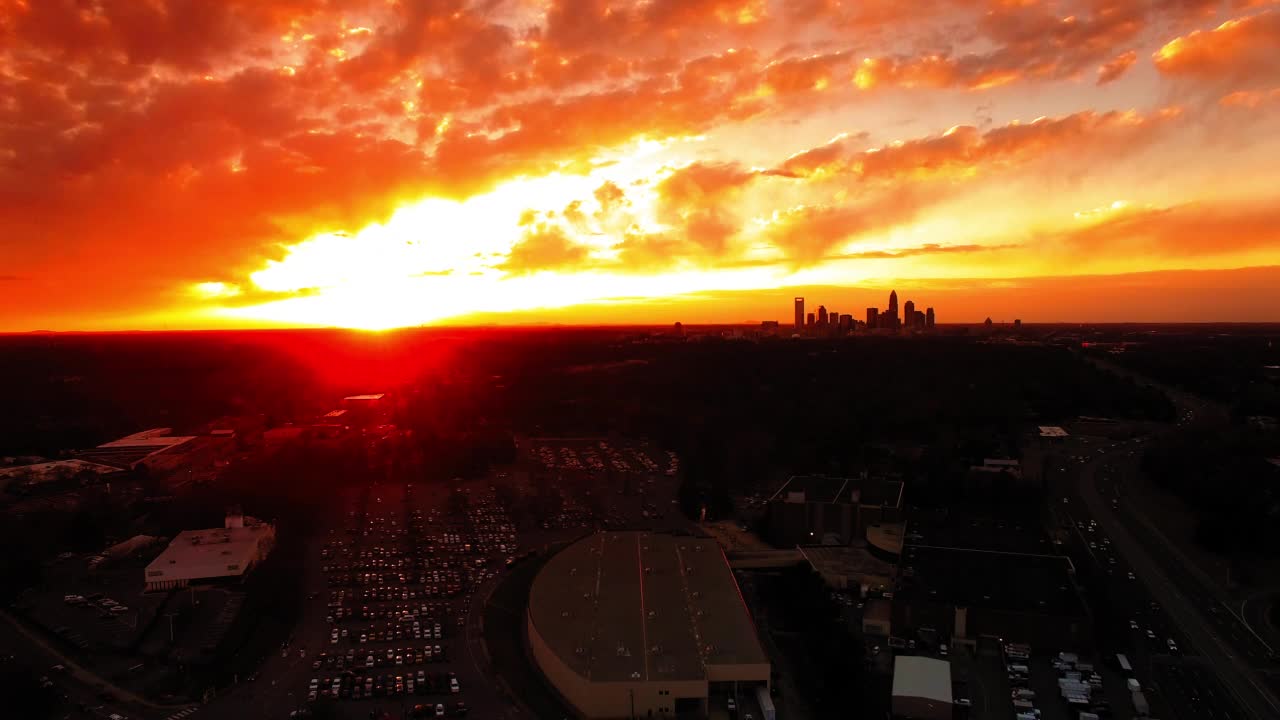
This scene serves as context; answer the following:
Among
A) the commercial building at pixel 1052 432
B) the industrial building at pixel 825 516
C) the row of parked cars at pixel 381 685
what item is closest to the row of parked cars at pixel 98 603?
the row of parked cars at pixel 381 685

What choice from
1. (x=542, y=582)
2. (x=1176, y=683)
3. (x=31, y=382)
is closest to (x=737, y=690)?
(x=542, y=582)

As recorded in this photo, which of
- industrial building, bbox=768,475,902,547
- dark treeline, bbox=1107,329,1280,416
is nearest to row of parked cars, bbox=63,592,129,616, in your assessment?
industrial building, bbox=768,475,902,547

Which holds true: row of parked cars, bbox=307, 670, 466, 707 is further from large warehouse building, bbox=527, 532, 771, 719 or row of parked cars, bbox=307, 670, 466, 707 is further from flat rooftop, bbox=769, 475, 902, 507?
flat rooftop, bbox=769, 475, 902, 507

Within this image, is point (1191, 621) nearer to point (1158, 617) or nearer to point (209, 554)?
point (1158, 617)

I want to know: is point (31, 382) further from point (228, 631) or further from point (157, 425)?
point (228, 631)

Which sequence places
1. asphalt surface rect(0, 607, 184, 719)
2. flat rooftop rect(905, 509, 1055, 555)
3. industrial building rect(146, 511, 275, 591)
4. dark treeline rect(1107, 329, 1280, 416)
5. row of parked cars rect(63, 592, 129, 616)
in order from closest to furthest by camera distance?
asphalt surface rect(0, 607, 184, 719) < row of parked cars rect(63, 592, 129, 616) < flat rooftop rect(905, 509, 1055, 555) < industrial building rect(146, 511, 275, 591) < dark treeline rect(1107, 329, 1280, 416)

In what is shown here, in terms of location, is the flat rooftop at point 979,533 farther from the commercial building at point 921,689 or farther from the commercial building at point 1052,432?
the commercial building at point 1052,432
